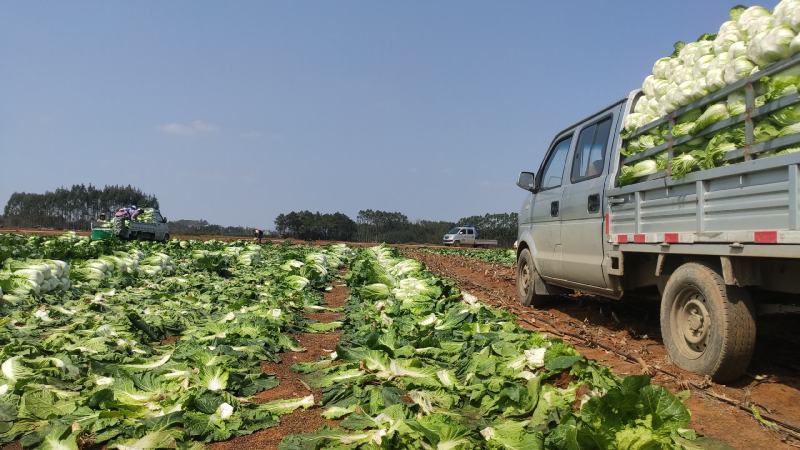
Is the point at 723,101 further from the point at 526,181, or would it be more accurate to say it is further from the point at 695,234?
the point at 526,181

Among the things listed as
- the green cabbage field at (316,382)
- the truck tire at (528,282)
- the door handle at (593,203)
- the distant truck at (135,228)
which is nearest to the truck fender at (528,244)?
the truck tire at (528,282)

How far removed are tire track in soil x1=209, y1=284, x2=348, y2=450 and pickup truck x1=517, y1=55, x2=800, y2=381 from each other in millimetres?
3086

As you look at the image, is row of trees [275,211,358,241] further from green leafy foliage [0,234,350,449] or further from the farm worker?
green leafy foliage [0,234,350,449]

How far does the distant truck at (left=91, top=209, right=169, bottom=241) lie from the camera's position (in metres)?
27.8

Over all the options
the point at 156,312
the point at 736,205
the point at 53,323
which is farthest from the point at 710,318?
the point at 53,323

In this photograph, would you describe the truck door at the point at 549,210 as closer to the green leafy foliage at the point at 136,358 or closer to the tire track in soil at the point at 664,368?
the tire track in soil at the point at 664,368

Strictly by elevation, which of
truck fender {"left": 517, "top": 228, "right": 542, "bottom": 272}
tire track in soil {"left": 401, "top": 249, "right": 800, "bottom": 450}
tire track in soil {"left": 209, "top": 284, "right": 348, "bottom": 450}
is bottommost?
tire track in soil {"left": 209, "top": 284, "right": 348, "bottom": 450}

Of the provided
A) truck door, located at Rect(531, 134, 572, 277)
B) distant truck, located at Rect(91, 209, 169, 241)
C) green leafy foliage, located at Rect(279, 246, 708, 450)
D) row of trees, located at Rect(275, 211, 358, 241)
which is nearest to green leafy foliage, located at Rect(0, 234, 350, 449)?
green leafy foliage, located at Rect(279, 246, 708, 450)

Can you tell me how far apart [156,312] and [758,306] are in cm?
695

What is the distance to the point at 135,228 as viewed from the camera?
29.5 meters

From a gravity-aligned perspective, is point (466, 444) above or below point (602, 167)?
below

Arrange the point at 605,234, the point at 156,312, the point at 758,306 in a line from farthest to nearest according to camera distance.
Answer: the point at 156,312
the point at 605,234
the point at 758,306

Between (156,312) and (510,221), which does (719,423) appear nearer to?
(156,312)

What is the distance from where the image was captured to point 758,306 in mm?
4270
